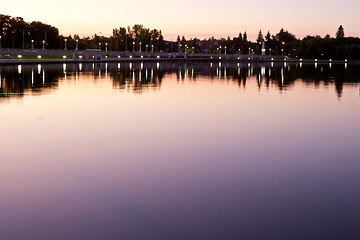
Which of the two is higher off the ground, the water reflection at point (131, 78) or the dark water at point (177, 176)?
the water reflection at point (131, 78)

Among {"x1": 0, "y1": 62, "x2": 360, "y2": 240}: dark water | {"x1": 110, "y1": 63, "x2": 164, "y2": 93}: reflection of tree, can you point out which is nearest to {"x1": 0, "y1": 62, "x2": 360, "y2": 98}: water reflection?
{"x1": 110, "y1": 63, "x2": 164, "y2": 93}: reflection of tree

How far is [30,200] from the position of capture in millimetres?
10570

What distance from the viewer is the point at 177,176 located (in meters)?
12.8

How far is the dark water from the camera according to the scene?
9.16 metres

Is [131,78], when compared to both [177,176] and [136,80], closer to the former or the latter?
[136,80]

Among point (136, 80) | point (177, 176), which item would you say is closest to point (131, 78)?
point (136, 80)

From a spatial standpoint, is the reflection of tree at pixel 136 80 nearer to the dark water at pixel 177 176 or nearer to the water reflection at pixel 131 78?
the water reflection at pixel 131 78

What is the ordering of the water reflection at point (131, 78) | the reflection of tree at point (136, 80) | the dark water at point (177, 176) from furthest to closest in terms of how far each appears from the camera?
the reflection of tree at point (136, 80) → the water reflection at point (131, 78) → the dark water at point (177, 176)

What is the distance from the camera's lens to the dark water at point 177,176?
30.1ft

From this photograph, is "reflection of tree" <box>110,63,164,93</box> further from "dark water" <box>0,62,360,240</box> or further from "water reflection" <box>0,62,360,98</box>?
"dark water" <box>0,62,360,240</box>

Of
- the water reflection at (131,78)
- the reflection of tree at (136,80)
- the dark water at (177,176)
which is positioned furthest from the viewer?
the reflection of tree at (136,80)

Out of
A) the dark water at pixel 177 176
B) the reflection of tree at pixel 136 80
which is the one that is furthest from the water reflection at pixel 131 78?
the dark water at pixel 177 176

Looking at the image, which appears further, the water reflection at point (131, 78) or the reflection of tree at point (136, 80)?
the reflection of tree at point (136, 80)

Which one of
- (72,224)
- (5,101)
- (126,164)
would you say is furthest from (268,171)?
(5,101)
